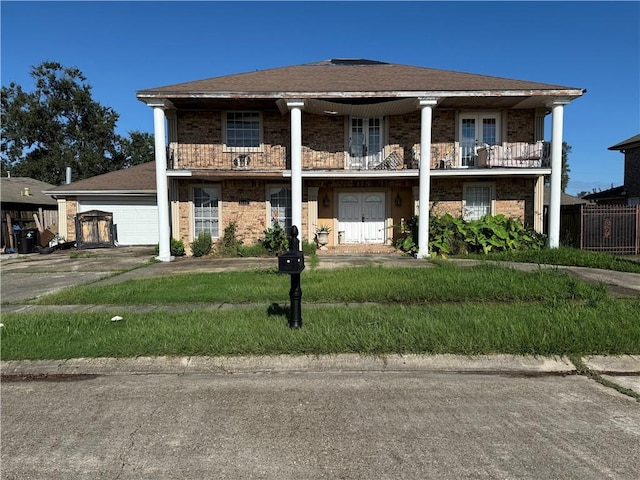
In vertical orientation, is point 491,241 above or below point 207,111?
below

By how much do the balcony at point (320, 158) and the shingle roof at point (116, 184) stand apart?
574 cm

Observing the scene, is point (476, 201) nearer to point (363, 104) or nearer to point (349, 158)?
point (349, 158)

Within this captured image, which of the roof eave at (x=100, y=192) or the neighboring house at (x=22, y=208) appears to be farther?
the neighboring house at (x=22, y=208)

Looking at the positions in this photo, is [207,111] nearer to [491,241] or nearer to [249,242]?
[249,242]

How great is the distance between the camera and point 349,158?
52.2 feet

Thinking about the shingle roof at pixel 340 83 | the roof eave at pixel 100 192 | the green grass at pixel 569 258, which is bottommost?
the green grass at pixel 569 258

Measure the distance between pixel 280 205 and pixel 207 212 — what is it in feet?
8.94

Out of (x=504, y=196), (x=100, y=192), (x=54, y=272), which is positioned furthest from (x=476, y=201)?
(x=100, y=192)

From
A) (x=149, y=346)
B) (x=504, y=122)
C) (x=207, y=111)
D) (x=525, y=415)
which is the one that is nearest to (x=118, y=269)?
(x=207, y=111)

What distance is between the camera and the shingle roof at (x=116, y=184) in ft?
66.7

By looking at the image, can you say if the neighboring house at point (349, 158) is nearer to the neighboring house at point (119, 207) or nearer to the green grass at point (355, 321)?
the neighboring house at point (119, 207)

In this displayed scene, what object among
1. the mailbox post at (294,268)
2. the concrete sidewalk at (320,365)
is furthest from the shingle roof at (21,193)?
the mailbox post at (294,268)

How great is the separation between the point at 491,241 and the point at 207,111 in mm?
10898

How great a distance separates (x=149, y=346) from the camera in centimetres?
503
